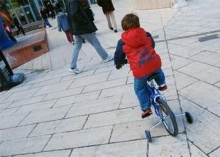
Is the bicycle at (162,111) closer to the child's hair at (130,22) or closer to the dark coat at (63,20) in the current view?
the child's hair at (130,22)

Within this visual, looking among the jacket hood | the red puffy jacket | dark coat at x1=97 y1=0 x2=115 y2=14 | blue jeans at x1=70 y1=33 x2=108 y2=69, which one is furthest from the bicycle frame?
dark coat at x1=97 y1=0 x2=115 y2=14

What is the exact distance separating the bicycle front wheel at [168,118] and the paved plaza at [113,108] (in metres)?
0.10

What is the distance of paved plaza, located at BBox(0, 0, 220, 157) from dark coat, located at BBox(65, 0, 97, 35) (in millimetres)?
1005

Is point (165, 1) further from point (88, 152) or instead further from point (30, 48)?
point (88, 152)

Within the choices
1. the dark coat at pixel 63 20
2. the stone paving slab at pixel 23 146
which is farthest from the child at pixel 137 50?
the dark coat at pixel 63 20

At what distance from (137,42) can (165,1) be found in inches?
418

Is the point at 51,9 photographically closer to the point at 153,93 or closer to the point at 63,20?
the point at 63,20

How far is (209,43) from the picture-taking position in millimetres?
6051

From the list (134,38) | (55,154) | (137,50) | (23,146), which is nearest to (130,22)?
(134,38)

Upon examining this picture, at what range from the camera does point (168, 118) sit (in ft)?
10.6

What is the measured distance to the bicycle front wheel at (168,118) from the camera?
9.79ft

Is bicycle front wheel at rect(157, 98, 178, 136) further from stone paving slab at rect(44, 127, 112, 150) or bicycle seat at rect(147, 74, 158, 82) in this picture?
stone paving slab at rect(44, 127, 112, 150)

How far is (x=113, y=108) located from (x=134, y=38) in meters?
1.71

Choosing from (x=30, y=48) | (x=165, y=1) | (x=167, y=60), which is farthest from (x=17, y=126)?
(x=165, y=1)
